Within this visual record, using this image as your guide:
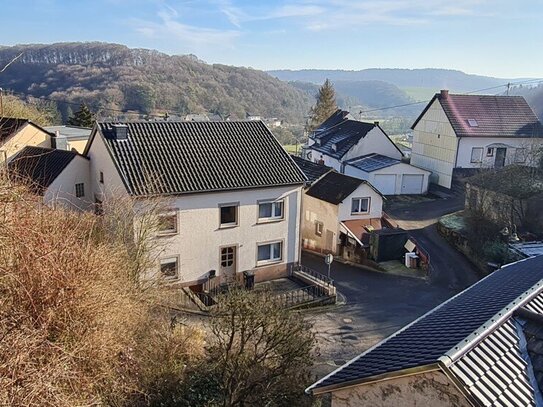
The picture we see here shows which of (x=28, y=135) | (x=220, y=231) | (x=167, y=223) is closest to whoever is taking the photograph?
(x=167, y=223)

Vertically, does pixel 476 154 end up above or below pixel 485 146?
below

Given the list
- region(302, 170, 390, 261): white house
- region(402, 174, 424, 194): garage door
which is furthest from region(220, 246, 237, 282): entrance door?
region(402, 174, 424, 194): garage door

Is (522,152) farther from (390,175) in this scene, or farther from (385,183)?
(385,183)

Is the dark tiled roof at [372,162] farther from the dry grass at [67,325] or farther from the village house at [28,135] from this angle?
the dry grass at [67,325]

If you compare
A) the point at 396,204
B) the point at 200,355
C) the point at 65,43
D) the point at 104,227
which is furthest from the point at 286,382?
the point at 65,43

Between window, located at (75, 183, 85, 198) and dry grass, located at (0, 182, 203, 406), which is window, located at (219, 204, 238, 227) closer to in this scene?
window, located at (75, 183, 85, 198)

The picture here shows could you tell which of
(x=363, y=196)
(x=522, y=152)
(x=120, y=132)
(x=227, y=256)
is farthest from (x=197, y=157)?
(x=522, y=152)
